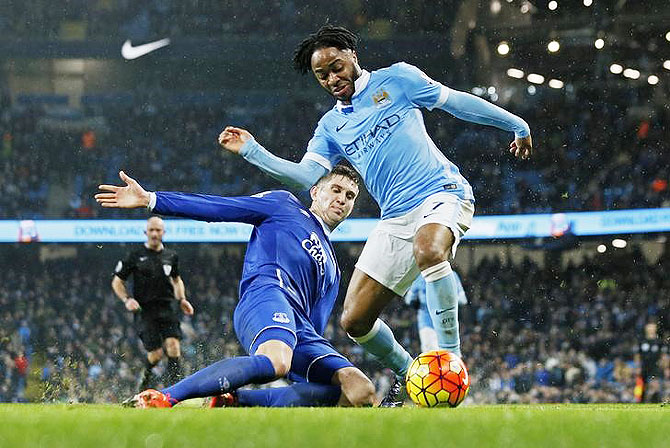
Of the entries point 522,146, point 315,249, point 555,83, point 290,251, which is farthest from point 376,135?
point 555,83

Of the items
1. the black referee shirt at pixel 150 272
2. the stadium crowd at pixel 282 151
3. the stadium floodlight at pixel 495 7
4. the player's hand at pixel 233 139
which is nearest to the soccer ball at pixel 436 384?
the player's hand at pixel 233 139

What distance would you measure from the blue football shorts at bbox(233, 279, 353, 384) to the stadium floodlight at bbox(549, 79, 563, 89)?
1926cm

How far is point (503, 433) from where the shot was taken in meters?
2.48

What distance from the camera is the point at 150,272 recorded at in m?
8.98

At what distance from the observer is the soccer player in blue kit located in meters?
4.02

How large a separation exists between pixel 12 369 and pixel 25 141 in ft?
19.9

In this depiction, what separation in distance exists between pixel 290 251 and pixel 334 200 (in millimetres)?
569

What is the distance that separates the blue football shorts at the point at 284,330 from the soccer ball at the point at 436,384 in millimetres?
551

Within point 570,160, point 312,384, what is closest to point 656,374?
point 570,160

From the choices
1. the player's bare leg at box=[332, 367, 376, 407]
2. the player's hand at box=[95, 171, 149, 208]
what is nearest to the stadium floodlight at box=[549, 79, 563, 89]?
the player's bare leg at box=[332, 367, 376, 407]

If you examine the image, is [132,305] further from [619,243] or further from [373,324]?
[619,243]

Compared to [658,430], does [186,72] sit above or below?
above

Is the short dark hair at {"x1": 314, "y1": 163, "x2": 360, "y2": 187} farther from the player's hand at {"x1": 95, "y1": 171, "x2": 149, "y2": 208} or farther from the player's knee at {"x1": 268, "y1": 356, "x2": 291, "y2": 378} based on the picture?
the player's knee at {"x1": 268, "y1": 356, "x2": 291, "y2": 378}

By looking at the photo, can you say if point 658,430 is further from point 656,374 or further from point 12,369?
point 12,369
